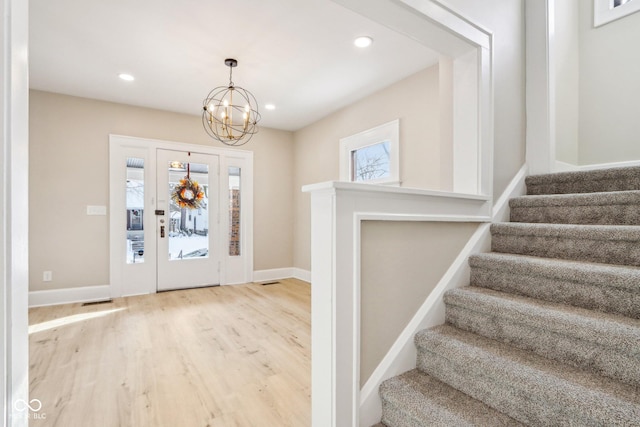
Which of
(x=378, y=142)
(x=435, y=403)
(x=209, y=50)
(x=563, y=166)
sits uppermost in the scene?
(x=209, y=50)

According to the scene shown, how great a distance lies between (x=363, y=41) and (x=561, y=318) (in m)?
2.50

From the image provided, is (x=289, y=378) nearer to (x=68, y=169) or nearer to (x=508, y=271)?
(x=508, y=271)

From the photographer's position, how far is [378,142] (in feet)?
12.5

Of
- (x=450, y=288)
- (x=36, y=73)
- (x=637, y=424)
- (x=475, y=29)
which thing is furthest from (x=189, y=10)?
(x=637, y=424)

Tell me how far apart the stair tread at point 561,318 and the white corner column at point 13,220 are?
5.83ft

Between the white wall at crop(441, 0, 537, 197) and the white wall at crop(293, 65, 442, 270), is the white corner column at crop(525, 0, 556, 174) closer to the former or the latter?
the white wall at crop(441, 0, 537, 197)

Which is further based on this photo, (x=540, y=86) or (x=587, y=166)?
(x=587, y=166)

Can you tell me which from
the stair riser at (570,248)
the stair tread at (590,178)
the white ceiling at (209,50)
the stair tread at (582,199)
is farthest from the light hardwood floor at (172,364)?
the white ceiling at (209,50)

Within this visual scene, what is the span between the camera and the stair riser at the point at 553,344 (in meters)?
1.13

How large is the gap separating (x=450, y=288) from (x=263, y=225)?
3876 mm

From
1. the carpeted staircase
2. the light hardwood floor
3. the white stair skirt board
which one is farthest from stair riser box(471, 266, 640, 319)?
the white stair skirt board

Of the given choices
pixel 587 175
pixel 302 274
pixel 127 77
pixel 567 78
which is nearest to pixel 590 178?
pixel 587 175

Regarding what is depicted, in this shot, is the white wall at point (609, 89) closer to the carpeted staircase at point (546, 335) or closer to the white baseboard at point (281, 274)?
the carpeted staircase at point (546, 335)

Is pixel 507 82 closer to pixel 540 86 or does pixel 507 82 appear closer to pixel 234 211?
pixel 540 86
